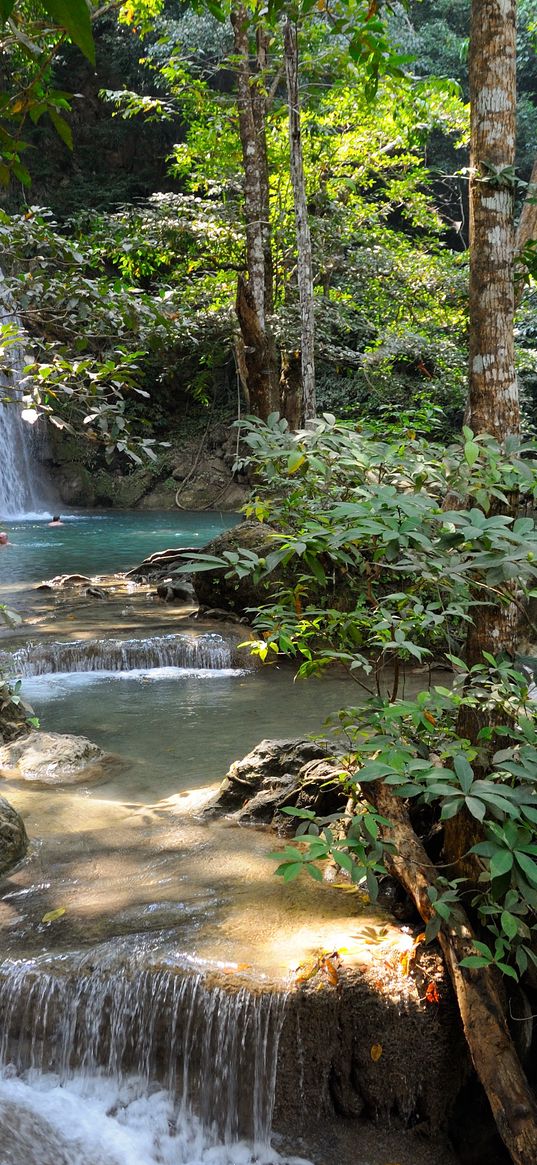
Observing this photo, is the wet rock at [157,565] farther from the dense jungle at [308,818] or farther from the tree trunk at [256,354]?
the dense jungle at [308,818]

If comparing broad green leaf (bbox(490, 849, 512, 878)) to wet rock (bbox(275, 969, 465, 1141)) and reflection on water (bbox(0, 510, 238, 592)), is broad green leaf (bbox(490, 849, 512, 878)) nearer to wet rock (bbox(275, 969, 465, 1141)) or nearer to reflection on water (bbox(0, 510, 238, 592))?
wet rock (bbox(275, 969, 465, 1141))

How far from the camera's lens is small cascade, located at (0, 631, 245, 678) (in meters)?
8.32

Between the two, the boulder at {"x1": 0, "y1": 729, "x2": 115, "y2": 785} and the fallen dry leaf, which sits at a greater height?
the fallen dry leaf

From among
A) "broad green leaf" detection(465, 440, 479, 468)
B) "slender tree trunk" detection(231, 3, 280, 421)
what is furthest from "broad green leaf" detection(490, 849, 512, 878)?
"slender tree trunk" detection(231, 3, 280, 421)

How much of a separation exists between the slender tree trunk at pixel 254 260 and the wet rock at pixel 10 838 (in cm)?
736

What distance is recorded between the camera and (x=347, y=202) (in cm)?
1339

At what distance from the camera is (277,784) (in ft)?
14.8

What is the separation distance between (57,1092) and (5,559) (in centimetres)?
1216

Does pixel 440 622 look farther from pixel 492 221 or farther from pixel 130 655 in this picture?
pixel 130 655

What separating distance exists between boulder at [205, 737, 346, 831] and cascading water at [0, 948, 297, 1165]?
Result: 1244 millimetres

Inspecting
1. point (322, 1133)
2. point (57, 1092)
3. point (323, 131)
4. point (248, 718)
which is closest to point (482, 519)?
point (322, 1133)

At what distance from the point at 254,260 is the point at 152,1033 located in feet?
32.0

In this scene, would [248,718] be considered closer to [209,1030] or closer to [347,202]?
[209,1030]

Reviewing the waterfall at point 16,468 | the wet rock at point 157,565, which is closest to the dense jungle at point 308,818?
the wet rock at point 157,565
